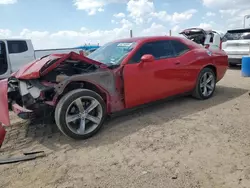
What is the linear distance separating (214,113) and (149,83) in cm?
136

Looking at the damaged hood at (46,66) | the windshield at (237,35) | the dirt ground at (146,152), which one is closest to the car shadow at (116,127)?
the dirt ground at (146,152)

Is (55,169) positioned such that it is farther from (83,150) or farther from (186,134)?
(186,134)

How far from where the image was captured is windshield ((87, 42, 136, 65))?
14.4ft

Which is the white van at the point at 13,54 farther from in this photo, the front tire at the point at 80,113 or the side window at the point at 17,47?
the front tire at the point at 80,113

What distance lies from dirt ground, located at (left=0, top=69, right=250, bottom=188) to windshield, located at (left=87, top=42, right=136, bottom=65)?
109cm

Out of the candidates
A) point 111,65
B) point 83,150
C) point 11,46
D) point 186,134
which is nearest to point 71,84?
point 111,65

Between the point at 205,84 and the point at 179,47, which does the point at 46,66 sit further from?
the point at 205,84

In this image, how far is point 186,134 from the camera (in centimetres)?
372

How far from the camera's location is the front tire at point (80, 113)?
3.54 meters

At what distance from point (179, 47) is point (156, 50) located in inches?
25.9

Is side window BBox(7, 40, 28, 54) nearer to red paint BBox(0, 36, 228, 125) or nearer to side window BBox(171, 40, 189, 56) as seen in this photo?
red paint BBox(0, 36, 228, 125)

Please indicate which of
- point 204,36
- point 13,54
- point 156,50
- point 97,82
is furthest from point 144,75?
point 204,36

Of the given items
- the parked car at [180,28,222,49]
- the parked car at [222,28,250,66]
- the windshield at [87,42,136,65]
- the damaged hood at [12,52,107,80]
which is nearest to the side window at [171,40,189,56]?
the windshield at [87,42,136,65]

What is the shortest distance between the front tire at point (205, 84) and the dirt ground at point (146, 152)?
2.18ft
